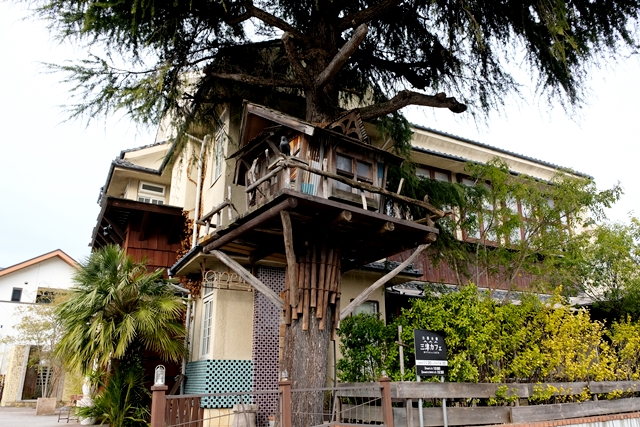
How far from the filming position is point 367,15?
1109cm

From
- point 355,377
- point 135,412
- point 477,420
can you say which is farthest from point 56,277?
point 477,420

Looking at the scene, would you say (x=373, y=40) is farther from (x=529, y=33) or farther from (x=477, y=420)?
(x=477, y=420)

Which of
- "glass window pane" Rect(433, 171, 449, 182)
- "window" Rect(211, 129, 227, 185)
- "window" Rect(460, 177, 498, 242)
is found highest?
"glass window pane" Rect(433, 171, 449, 182)

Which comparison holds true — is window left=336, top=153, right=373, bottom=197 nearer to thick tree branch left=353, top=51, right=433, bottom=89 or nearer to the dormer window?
thick tree branch left=353, top=51, right=433, bottom=89

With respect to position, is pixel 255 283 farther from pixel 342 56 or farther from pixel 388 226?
pixel 342 56

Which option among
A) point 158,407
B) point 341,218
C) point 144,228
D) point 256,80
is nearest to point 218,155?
point 256,80

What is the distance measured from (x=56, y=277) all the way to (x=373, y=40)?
27.4m

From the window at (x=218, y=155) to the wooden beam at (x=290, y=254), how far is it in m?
5.49

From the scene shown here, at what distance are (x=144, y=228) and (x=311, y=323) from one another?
8.65 meters

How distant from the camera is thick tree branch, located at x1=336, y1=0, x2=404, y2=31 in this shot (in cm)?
1090

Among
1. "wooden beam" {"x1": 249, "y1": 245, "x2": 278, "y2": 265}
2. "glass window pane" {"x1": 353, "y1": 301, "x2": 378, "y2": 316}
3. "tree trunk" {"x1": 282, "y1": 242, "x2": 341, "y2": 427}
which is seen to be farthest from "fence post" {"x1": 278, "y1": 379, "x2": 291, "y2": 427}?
"glass window pane" {"x1": 353, "y1": 301, "x2": 378, "y2": 316}

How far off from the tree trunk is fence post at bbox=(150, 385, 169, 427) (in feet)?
9.69

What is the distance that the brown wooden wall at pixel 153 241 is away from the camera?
1588cm

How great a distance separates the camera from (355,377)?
987cm
